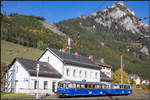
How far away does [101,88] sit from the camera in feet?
147

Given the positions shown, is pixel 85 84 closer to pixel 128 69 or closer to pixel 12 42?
pixel 12 42

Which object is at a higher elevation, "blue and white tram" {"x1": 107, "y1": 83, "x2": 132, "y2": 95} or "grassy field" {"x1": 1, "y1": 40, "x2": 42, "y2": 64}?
"grassy field" {"x1": 1, "y1": 40, "x2": 42, "y2": 64}

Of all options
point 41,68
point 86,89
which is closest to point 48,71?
point 41,68

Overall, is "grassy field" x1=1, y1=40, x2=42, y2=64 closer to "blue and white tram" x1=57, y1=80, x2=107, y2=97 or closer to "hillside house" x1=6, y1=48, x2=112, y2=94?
"hillside house" x1=6, y1=48, x2=112, y2=94

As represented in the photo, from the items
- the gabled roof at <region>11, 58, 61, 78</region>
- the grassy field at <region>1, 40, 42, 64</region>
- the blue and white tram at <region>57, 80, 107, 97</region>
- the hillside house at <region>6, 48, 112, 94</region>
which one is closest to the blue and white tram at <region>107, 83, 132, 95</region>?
the blue and white tram at <region>57, 80, 107, 97</region>

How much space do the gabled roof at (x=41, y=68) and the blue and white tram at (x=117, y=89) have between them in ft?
31.3

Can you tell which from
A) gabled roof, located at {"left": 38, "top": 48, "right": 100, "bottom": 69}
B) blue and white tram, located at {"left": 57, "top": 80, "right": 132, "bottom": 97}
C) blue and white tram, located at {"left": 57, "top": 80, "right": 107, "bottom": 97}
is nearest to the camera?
blue and white tram, located at {"left": 57, "top": 80, "right": 107, "bottom": 97}

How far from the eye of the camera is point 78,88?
39.2 meters

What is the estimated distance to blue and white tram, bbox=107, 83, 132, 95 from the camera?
1832 inches

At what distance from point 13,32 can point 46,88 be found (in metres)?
38.4

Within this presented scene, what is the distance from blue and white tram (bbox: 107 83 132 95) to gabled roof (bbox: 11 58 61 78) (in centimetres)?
954

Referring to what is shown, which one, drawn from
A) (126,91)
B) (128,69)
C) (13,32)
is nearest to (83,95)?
(126,91)

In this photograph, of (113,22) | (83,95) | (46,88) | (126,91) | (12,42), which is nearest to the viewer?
(113,22)

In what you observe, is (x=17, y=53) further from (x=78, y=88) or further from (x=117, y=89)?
(x=117, y=89)
